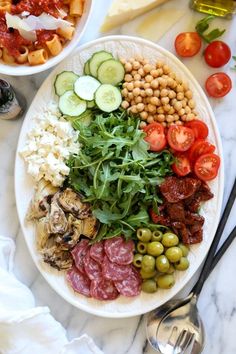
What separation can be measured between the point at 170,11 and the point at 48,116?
54cm

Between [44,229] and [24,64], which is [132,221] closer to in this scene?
[44,229]

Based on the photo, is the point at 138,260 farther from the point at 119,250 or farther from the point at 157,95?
the point at 157,95

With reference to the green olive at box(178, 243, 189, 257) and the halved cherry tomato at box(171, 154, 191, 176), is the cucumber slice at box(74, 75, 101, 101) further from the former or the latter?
the green olive at box(178, 243, 189, 257)

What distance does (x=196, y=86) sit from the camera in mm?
1799

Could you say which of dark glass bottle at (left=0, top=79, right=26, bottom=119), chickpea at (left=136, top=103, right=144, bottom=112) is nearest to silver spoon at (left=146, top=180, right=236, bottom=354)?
chickpea at (left=136, top=103, right=144, bottom=112)

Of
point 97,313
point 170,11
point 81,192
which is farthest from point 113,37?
point 97,313

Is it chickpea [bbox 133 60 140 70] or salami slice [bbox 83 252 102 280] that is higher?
chickpea [bbox 133 60 140 70]

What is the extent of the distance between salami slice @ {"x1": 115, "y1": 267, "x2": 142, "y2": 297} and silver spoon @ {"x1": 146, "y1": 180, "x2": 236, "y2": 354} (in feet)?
0.43

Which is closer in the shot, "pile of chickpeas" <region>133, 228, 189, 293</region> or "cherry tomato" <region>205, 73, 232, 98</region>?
"pile of chickpeas" <region>133, 228, 189, 293</region>

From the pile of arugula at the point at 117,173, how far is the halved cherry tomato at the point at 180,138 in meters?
0.04

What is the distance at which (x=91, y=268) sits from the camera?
1779mm

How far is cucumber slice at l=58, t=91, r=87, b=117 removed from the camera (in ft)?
5.83

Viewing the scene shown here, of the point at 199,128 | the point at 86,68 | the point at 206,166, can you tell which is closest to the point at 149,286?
the point at 206,166

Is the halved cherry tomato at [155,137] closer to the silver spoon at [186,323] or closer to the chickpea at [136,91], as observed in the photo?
the chickpea at [136,91]
